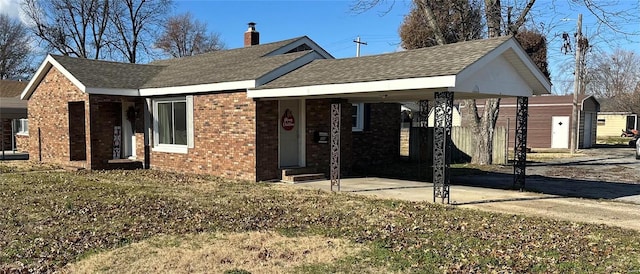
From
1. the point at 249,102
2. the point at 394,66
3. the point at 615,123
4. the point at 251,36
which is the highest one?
the point at 251,36

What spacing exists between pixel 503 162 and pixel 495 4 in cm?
623

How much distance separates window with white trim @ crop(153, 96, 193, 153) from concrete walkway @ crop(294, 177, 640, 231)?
13.6 ft

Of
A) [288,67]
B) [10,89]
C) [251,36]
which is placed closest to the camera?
[288,67]

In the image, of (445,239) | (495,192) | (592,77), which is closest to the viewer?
(445,239)

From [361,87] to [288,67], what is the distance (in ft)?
11.6

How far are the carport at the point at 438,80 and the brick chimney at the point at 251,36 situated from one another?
8047 mm

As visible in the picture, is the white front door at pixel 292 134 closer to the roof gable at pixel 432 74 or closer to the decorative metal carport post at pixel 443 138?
the roof gable at pixel 432 74

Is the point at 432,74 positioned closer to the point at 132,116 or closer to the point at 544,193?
the point at 544,193

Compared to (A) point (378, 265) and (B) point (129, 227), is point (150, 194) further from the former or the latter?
(A) point (378, 265)

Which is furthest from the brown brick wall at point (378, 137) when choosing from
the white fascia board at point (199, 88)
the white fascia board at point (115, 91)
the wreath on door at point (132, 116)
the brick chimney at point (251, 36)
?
the wreath on door at point (132, 116)

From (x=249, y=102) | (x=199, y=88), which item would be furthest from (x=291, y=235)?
(x=199, y=88)

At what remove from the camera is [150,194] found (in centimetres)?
980

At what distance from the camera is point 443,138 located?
8.80 meters

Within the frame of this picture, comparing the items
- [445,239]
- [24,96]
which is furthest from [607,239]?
[24,96]
